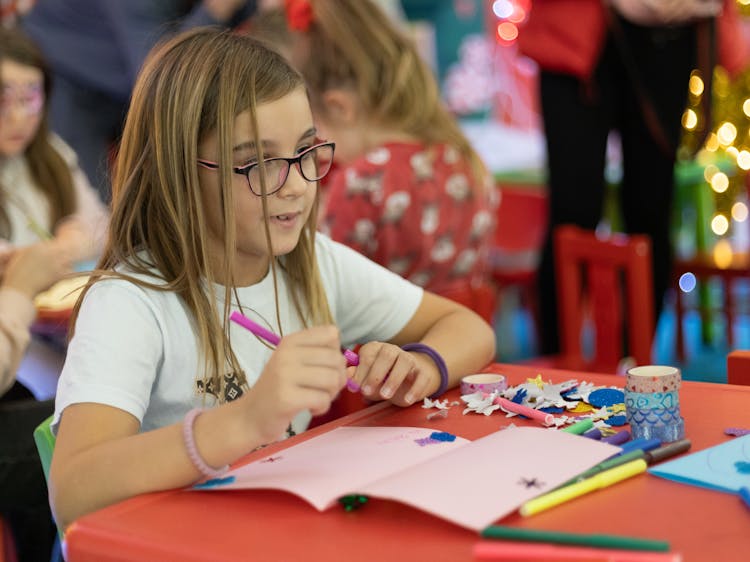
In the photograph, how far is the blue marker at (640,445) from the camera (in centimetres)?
95

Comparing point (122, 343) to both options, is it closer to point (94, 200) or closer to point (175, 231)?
point (175, 231)

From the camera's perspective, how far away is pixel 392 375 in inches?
46.4

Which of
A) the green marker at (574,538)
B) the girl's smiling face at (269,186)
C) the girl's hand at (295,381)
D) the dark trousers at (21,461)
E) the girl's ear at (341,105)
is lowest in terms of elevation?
the dark trousers at (21,461)

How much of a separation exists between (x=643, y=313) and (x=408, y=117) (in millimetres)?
619

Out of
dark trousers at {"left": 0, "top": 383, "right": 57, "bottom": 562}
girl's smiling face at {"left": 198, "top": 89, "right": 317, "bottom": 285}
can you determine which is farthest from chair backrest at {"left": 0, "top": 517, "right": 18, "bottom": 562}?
girl's smiling face at {"left": 198, "top": 89, "right": 317, "bottom": 285}

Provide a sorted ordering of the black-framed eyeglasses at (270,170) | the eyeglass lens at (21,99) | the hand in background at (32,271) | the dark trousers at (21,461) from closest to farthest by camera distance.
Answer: the black-framed eyeglasses at (270,170), the dark trousers at (21,461), the hand in background at (32,271), the eyeglass lens at (21,99)

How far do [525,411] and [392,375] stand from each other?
0.50ft

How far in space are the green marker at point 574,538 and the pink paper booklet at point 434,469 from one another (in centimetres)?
2

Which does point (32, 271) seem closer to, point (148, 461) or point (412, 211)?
point (412, 211)

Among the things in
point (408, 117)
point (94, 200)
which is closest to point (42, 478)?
point (408, 117)

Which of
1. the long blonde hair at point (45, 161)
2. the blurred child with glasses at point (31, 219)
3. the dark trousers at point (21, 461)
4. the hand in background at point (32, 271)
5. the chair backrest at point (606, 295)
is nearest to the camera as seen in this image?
the dark trousers at point (21, 461)

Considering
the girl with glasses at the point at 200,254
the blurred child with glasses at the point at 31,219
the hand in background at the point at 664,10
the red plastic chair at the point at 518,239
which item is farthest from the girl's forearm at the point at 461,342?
the red plastic chair at the point at 518,239

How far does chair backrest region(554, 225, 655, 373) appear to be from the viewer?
2070mm

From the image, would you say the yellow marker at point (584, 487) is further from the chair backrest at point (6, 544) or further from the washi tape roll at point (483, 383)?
the chair backrest at point (6, 544)
